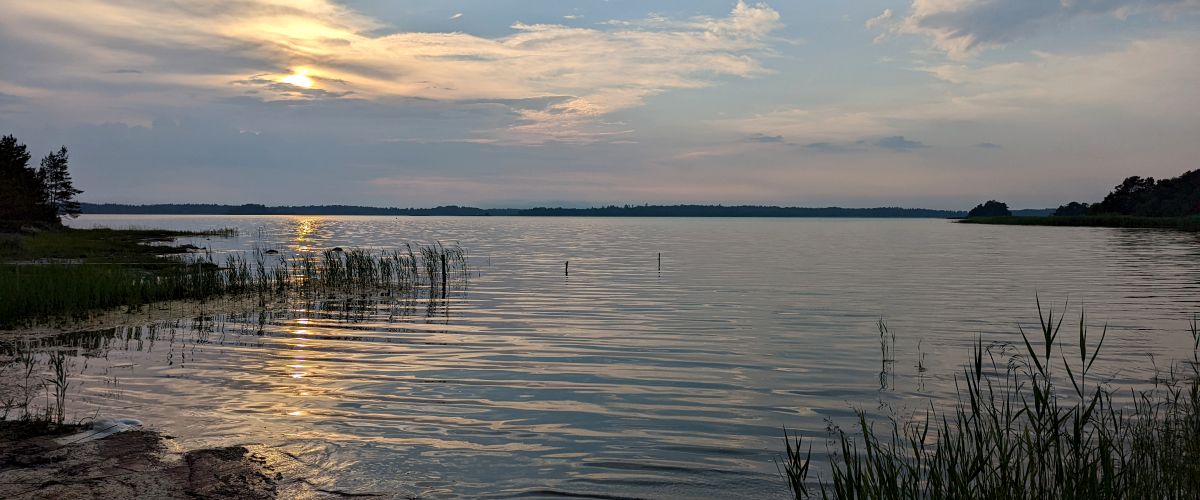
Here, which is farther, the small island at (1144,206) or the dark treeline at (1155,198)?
the dark treeline at (1155,198)

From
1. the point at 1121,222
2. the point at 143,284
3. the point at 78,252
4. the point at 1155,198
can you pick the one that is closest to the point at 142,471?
the point at 143,284

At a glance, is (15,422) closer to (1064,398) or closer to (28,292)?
(28,292)

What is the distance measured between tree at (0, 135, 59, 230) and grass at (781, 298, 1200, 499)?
74016 millimetres

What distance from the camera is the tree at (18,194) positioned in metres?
64.4

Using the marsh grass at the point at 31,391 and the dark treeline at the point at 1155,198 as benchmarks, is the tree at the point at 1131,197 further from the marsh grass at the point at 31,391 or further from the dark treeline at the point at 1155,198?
the marsh grass at the point at 31,391

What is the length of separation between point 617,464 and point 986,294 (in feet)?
87.5

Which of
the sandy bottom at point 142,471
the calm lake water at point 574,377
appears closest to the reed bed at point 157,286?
the calm lake water at point 574,377

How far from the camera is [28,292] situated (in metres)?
22.0

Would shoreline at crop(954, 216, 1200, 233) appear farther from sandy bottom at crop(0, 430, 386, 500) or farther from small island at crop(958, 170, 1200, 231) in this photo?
sandy bottom at crop(0, 430, 386, 500)

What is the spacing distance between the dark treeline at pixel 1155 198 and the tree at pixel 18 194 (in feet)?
603

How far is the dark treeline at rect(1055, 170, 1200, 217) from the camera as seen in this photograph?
151 m

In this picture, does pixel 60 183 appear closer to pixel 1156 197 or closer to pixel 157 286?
pixel 157 286

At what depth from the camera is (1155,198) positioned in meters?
159

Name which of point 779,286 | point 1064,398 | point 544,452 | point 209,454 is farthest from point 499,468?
point 779,286
